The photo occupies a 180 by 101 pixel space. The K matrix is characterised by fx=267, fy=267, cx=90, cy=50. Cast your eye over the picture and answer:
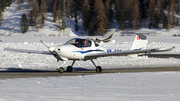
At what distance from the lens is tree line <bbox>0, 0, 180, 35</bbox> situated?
79.2 m

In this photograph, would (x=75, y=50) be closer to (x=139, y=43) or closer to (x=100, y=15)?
(x=139, y=43)

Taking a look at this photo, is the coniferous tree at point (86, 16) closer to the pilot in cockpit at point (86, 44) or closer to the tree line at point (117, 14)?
the tree line at point (117, 14)

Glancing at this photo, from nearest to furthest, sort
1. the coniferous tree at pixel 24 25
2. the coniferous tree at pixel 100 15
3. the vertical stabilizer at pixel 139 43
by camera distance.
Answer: the vertical stabilizer at pixel 139 43 < the coniferous tree at pixel 24 25 < the coniferous tree at pixel 100 15

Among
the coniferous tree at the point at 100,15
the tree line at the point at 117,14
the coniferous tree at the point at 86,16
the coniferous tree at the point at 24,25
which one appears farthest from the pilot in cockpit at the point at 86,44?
the coniferous tree at the point at 86,16

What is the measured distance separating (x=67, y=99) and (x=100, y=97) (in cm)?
81

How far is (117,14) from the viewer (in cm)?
8525

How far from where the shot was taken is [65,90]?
25.1 ft

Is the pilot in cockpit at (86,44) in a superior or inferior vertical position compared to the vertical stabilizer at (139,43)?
superior

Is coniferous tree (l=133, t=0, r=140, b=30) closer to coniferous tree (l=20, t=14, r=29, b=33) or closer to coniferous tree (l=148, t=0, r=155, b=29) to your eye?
coniferous tree (l=148, t=0, r=155, b=29)

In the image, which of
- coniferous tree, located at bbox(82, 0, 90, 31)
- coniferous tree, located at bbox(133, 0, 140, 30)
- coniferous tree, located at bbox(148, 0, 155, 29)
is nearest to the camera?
coniferous tree, located at bbox(133, 0, 140, 30)

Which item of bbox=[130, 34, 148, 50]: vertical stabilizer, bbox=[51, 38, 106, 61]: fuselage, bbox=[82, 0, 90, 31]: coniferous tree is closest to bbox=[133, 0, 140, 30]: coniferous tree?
bbox=[82, 0, 90, 31]: coniferous tree

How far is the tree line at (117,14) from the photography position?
79250mm

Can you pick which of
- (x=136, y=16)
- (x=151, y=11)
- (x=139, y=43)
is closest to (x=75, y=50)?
(x=139, y=43)

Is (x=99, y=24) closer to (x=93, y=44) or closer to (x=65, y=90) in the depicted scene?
(x=93, y=44)
